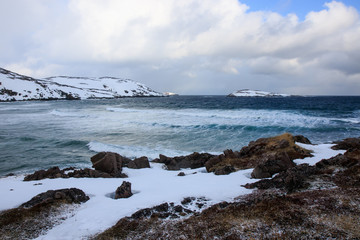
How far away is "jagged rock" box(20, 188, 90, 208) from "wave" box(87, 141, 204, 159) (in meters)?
8.51

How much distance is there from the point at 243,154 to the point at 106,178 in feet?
25.7

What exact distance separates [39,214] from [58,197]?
87cm

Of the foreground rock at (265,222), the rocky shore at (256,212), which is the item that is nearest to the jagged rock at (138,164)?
the rocky shore at (256,212)

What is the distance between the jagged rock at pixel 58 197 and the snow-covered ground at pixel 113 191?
31cm

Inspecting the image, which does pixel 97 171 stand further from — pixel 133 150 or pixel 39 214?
pixel 133 150

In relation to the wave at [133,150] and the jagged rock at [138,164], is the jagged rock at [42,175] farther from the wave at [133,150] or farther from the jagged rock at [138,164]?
the wave at [133,150]

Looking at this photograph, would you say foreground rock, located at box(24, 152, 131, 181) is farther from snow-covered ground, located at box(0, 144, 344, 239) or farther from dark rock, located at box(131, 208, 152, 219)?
dark rock, located at box(131, 208, 152, 219)

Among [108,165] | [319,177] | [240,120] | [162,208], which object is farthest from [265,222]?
[240,120]

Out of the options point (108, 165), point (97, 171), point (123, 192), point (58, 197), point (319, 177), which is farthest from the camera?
point (108, 165)

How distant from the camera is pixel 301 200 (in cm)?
578

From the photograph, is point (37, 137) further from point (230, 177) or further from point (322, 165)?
point (322, 165)

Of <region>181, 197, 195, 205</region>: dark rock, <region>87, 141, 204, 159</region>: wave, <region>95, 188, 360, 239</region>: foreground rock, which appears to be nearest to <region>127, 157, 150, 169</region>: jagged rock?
<region>87, 141, 204, 159</region>: wave

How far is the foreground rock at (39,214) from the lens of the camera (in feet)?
16.9

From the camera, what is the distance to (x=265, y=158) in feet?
35.7
